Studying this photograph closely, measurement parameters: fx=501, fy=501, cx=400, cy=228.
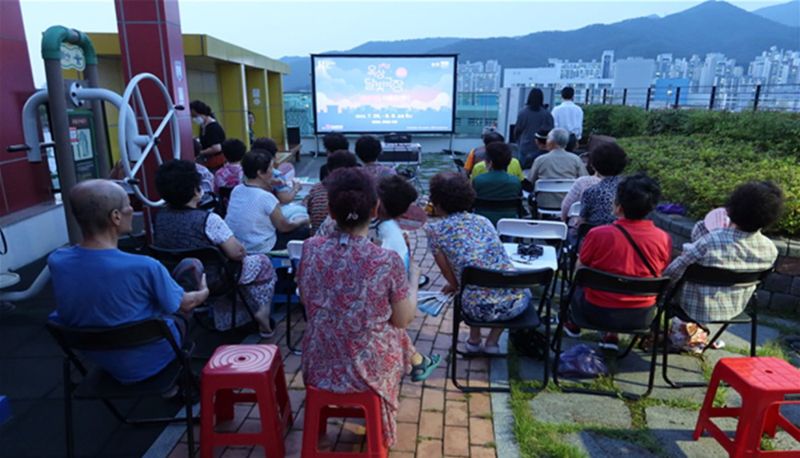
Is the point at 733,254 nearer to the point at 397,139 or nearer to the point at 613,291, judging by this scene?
the point at 613,291

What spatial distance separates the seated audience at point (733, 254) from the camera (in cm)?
248

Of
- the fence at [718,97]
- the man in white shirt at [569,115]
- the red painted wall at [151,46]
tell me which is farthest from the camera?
the fence at [718,97]

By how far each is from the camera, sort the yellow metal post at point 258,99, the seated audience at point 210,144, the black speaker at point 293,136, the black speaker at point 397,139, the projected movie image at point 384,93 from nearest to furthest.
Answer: the seated audience at point 210,144, the black speaker at point 397,139, the projected movie image at point 384,93, the black speaker at point 293,136, the yellow metal post at point 258,99

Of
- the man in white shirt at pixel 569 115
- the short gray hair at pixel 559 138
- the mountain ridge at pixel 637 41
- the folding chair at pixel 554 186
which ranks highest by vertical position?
the mountain ridge at pixel 637 41

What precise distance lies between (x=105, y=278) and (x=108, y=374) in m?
0.49

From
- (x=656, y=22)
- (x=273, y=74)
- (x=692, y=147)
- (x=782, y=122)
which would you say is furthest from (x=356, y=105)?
(x=656, y=22)

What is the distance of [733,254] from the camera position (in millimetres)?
2527

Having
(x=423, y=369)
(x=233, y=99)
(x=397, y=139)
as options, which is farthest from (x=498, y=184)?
(x=233, y=99)

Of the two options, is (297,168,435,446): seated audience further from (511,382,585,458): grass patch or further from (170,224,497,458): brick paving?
(511,382,585,458): grass patch

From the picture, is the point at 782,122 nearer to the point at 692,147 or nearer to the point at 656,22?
the point at 692,147

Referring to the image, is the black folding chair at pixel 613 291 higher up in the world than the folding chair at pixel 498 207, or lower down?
lower down

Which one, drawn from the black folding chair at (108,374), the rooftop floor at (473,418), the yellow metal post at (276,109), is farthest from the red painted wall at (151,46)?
the yellow metal post at (276,109)

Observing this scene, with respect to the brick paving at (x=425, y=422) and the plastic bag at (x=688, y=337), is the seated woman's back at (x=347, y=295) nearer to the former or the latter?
the brick paving at (x=425, y=422)

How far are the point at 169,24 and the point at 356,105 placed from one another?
20.3 feet
